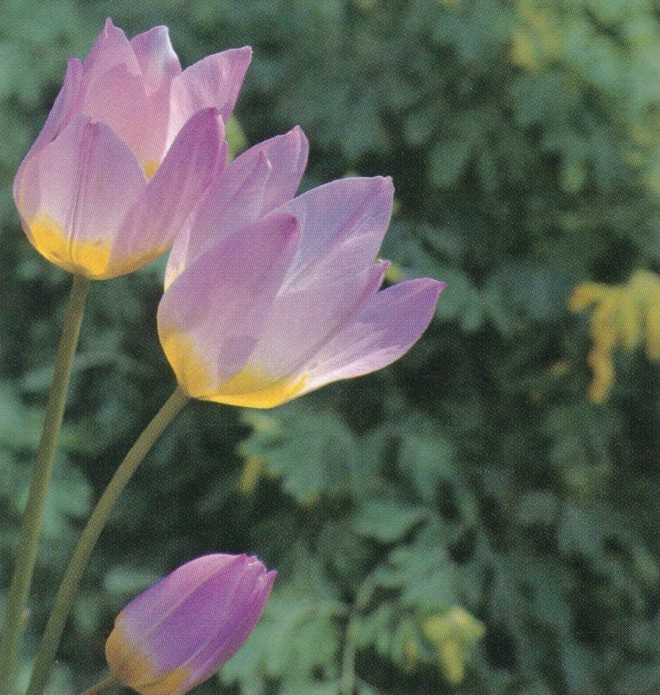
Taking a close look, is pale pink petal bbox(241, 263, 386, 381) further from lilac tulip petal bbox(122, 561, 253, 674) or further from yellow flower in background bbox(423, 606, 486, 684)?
yellow flower in background bbox(423, 606, 486, 684)

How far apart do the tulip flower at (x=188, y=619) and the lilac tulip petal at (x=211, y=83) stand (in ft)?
0.44

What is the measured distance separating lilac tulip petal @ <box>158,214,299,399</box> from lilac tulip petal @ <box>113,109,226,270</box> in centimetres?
2

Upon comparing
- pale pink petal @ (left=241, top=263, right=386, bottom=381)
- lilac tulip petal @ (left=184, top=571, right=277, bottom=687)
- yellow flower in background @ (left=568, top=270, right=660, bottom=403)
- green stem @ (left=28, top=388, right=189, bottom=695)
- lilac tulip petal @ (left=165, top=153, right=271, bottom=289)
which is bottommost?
yellow flower in background @ (left=568, top=270, right=660, bottom=403)

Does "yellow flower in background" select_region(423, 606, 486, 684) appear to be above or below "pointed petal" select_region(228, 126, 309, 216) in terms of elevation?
below

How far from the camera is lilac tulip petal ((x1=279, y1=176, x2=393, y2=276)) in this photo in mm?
357

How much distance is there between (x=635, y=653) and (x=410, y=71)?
2.91ft

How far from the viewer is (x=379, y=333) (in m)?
0.36

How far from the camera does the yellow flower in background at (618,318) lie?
1600 millimetres

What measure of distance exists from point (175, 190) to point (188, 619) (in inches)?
4.9

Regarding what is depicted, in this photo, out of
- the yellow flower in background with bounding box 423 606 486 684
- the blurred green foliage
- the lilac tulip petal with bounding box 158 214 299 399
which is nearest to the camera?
the lilac tulip petal with bounding box 158 214 299 399

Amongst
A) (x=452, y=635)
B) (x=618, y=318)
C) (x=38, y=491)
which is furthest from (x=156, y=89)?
(x=618, y=318)

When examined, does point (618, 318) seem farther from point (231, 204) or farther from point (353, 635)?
point (231, 204)

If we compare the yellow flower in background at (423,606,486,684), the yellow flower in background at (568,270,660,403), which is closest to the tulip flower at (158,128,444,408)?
the yellow flower in background at (423,606,486,684)

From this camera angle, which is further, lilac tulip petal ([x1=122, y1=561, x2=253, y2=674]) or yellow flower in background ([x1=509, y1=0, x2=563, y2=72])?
yellow flower in background ([x1=509, y1=0, x2=563, y2=72])
